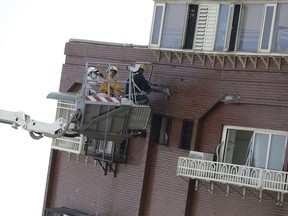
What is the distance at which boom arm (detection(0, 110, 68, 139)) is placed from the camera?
106 feet

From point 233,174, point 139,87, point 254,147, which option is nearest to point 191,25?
point 139,87

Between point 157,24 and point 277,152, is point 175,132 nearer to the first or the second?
point 157,24

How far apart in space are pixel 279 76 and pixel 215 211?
4095 millimetres

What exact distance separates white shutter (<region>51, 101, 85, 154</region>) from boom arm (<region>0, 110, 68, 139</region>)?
211 cm

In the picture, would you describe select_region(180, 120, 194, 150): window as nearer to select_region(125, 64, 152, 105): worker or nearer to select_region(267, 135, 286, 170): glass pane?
select_region(125, 64, 152, 105): worker

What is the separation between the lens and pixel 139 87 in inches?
1286

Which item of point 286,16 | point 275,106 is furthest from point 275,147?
point 286,16

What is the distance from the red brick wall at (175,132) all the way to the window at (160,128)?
0.69 feet

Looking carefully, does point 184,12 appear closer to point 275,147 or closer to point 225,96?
point 225,96

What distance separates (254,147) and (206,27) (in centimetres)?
353

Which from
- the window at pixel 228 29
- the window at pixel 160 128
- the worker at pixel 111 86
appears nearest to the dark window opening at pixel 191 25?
the window at pixel 228 29

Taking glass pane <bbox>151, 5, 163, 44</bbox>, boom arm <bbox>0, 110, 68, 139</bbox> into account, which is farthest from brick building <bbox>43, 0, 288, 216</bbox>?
boom arm <bbox>0, 110, 68, 139</bbox>

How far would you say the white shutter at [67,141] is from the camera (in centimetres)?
3516

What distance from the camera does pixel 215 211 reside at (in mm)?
31797
